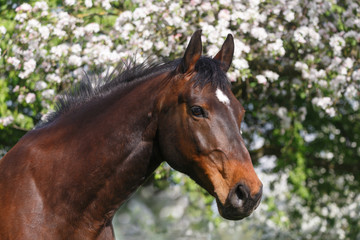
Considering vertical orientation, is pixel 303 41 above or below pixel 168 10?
below

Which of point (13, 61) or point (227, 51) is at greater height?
point (227, 51)

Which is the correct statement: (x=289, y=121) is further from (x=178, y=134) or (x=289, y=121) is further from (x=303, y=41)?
(x=178, y=134)

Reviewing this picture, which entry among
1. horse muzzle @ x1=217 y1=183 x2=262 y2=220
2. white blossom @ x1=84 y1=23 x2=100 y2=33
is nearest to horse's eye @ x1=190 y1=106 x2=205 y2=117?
horse muzzle @ x1=217 y1=183 x2=262 y2=220

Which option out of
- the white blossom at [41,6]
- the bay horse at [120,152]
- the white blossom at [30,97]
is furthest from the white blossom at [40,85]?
the bay horse at [120,152]

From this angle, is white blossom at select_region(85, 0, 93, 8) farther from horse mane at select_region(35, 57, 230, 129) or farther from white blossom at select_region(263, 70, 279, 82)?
horse mane at select_region(35, 57, 230, 129)

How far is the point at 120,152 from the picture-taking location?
2.84m

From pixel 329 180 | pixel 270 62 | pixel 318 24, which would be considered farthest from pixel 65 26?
pixel 329 180

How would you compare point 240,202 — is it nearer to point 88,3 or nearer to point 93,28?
point 93,28

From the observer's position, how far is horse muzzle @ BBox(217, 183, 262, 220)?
2.48 metres

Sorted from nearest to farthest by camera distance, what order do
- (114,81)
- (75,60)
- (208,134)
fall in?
1. (208,134)
2. (114,81)
3. (75,60)

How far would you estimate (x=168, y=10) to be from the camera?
5.70 metres

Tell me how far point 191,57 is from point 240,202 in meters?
0.78

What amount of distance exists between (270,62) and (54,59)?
2.43 m

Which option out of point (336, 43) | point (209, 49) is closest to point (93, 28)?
point (209, 49)
